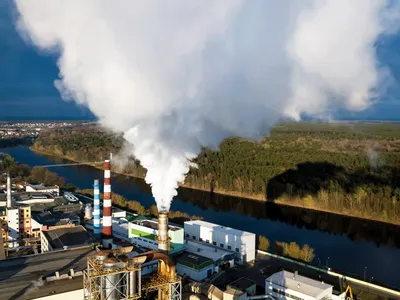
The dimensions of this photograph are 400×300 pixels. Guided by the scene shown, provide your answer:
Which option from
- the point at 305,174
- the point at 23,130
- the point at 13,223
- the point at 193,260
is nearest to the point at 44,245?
the point at 13,223

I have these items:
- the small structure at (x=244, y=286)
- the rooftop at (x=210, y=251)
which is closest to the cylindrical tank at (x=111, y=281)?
the small structure at (x=244, y=286)

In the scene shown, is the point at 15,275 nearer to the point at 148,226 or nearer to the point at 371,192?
the point at 148,226

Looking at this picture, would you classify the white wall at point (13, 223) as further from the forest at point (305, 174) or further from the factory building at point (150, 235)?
the forest at point (305, 174)

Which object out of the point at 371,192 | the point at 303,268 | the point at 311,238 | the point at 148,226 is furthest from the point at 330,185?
the point at 148,226

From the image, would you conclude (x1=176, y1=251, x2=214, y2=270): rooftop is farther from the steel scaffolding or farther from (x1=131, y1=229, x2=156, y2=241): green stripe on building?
the steel scaffolding

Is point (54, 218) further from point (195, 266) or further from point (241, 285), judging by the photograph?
point (241, 285)
